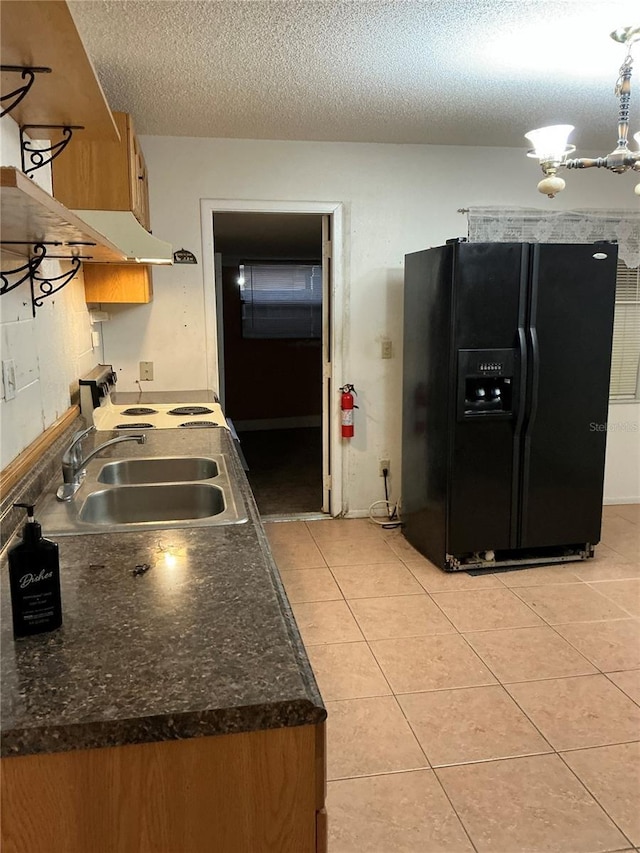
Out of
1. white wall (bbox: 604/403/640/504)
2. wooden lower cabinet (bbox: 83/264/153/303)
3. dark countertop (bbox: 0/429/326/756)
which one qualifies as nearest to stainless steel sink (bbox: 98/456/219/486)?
dark countertop (bbox: 0/429/326/756)

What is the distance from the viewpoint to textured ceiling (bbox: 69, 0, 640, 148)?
2162 millimetres

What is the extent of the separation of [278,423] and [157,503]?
5.86 metres

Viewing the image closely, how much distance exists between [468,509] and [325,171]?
7.19ft

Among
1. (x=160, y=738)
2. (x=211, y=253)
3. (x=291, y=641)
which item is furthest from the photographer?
(x=211, y=253)

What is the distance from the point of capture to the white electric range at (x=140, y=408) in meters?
2.85

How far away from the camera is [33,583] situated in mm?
Result: 1021

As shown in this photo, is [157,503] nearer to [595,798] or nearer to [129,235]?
[129,235]

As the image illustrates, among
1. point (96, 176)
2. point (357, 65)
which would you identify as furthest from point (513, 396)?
point (96, 176)

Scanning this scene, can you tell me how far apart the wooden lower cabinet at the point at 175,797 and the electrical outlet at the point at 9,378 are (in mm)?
1097

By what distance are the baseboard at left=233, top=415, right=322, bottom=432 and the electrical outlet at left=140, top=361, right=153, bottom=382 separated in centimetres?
374

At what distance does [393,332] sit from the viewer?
4188 mm

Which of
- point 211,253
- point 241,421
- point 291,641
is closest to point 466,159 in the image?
point 211,253

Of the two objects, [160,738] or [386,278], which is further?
[386,278]

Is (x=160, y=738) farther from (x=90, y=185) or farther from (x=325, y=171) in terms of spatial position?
A: (x=325, y=171)
